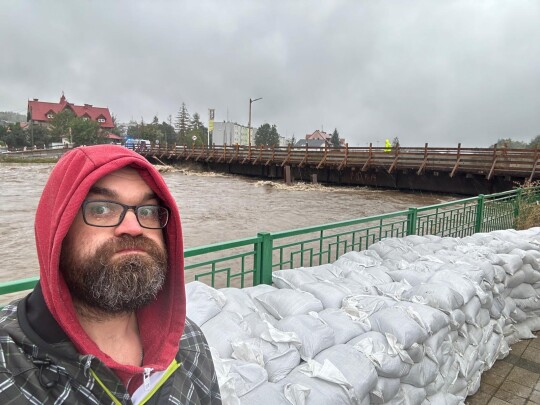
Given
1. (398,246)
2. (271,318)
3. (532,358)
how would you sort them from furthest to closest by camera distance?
→ 1. (398,246)
2. (532,358)
3. (271,318)

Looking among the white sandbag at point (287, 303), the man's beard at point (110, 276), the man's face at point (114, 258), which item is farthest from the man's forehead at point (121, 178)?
the white sandbag at point (287, 303)

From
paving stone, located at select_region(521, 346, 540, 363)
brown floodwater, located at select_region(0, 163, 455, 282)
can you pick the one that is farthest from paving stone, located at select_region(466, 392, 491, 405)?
brown floodwater, located at select_region(0, 163, 455, 282)

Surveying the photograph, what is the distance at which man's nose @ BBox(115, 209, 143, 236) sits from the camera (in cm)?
97

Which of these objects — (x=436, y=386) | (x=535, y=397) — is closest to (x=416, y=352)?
(x=436, y=386)

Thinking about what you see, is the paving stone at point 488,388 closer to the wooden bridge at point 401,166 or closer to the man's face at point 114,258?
the man's face at point 114,258

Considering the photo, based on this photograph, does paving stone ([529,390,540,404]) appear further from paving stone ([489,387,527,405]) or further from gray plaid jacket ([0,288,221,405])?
gray plaid jacket ([0,288,221,405])

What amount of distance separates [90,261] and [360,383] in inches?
59.1

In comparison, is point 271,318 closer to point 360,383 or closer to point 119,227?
point 360,383

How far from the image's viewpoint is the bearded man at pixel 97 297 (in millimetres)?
849

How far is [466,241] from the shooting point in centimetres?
447

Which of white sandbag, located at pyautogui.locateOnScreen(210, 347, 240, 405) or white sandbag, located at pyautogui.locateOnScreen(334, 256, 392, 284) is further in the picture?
white sandbag, located at pyautogui.locateOnScreen(334, 256, 392, 284)

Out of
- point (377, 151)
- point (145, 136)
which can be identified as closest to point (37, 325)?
point (377, 151)

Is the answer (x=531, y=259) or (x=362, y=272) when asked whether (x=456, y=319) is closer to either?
(x=362, y=272)

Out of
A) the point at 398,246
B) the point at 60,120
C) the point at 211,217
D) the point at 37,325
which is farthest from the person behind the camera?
the point at 60,120
